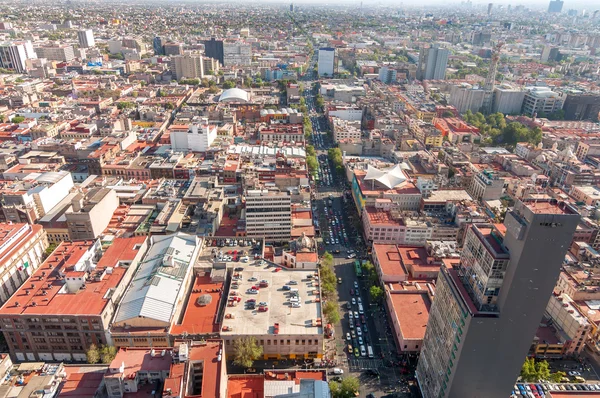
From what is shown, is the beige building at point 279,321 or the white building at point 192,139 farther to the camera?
the white building at point 192,139

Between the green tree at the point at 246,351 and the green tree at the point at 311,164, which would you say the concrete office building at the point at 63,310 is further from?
the green tree at the point at 311,164

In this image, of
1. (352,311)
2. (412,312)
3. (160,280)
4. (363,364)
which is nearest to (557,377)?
(412,312)

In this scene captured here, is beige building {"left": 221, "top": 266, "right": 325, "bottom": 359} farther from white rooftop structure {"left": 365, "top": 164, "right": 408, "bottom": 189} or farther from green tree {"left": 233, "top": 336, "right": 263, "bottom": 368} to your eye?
white rooftop structure {"left": 365, "top": 164, "right": 408, "bottom": 189}

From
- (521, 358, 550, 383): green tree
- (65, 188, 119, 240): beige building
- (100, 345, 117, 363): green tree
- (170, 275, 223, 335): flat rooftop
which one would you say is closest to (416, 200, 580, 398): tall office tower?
(521, 358, 550, 383): green tree

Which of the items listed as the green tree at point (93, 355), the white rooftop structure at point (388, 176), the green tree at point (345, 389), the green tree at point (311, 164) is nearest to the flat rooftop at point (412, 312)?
the green tree at point (345, 389)

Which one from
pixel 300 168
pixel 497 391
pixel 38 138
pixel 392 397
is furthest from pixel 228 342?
pixel 38 138

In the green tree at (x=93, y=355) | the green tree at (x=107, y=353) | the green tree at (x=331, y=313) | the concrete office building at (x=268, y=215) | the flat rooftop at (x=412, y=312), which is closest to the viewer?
the green tree at (x=93, y=355)

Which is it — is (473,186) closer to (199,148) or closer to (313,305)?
(313,305)
